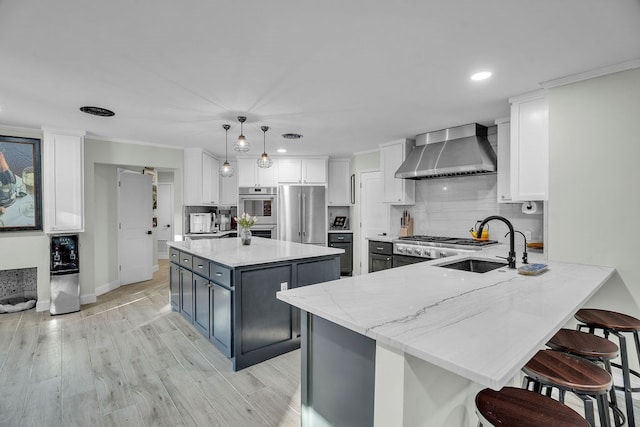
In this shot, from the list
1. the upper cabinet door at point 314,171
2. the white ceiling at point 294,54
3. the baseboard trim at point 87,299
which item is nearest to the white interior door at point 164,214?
the baseboard trim at point 87,299

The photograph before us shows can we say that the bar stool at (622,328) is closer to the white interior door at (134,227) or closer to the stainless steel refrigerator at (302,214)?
the stainless steel refrigerator at (302,214)

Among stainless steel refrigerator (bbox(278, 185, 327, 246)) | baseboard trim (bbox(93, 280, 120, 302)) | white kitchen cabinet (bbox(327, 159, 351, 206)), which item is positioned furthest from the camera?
white kitchen cabinet (bbox(327, 159, 351, 206))

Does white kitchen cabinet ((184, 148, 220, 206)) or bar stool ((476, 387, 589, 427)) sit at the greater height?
white kitchen cabinet ((184, 148, 220, 206))

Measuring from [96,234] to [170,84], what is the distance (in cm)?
340

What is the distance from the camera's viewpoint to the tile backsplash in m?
3.70

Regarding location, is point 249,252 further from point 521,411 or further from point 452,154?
point 452,154

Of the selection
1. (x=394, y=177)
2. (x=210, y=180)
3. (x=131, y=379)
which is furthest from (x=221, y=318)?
(x=210, y=180)

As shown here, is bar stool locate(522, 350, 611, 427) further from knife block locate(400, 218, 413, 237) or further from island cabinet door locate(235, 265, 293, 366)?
knife block locate(400, 218, 413, 237)

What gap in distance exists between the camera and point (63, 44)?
198 centimetres

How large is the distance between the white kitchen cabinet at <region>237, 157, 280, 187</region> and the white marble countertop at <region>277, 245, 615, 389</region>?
14.4ft

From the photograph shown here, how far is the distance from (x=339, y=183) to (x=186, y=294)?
3727 millimetres

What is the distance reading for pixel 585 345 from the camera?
155 cm

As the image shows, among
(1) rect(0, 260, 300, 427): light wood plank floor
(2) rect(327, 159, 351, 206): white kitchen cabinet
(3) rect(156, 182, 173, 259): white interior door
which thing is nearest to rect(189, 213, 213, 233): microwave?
(1) rect(0, 260, 300, 427): light wood plank floor

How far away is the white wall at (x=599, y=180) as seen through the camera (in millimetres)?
2234
